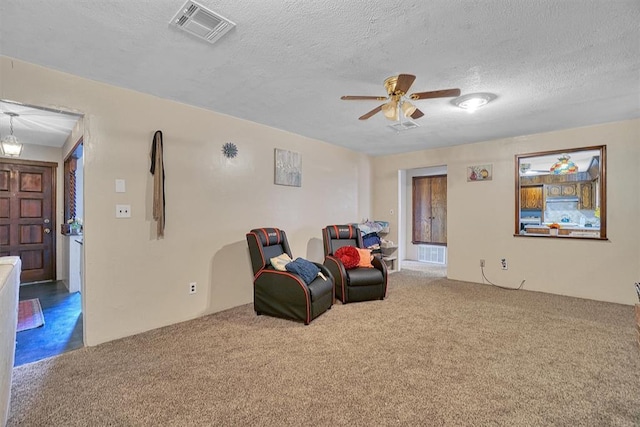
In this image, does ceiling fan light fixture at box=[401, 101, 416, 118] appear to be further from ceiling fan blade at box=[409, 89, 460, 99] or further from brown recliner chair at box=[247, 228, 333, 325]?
brown recliner chair at box=[247, 228, 333, 325]

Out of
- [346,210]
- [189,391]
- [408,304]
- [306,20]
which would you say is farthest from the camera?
[346,210]

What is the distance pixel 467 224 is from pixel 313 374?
3.91 meters

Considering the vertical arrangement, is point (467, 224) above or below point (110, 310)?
above

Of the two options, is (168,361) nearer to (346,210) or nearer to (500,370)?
(500,370)

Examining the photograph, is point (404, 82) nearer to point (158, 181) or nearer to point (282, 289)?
point (282, 289)

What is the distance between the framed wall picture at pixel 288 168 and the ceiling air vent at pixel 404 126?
4.68 feet

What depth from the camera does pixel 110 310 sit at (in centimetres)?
266

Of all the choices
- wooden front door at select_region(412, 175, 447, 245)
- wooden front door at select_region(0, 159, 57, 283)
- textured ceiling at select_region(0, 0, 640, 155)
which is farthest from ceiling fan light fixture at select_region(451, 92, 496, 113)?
wooden front door at select_region(0, 159, 57, 283)

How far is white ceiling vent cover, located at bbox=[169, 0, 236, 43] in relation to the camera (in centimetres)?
167

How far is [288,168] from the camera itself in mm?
4238

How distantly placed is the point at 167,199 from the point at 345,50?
2229mm

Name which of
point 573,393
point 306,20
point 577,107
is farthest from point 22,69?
point 577,107

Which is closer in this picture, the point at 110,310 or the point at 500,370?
the point at 500,370

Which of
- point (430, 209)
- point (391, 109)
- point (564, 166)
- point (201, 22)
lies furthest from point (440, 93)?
point (430, 209)
